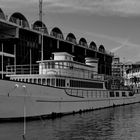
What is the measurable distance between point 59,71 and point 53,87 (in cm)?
567

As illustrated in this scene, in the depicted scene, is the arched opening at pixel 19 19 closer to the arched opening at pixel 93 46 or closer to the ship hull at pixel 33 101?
the ship hull at pixel 33 101

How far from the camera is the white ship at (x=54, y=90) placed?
32812mm

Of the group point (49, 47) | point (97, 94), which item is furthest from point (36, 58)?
point (97, 94)

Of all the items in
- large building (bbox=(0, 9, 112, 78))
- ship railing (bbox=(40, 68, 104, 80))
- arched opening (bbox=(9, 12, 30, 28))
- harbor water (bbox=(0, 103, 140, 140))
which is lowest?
harbor water (bbox=(0, 103, 140, 140))

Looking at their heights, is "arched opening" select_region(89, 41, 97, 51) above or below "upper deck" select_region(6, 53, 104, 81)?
above

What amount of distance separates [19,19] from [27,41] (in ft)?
16.0

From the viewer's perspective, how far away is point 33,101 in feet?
115

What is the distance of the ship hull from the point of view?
32.2m


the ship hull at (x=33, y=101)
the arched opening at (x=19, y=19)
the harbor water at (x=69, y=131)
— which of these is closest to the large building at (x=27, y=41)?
the arched opening at (x=19, y=19)

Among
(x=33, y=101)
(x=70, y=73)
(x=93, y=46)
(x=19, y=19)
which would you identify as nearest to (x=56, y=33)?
(x=19, y=19)

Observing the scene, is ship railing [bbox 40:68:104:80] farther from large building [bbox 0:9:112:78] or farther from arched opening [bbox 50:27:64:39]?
arched opening [bbox 50:27:64:39]

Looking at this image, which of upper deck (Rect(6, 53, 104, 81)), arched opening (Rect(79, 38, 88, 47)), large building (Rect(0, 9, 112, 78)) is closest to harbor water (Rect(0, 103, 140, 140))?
upper deck (Rect(6, 53, 104, 81))

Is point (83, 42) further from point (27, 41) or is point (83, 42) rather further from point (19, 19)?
point (19, 19)

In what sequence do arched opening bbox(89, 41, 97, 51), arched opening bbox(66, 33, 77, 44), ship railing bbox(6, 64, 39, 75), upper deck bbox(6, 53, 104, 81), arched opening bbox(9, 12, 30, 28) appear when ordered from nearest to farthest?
upper deck bbox(6, 53, 104, 81) < ship railing bbox(6, 64, 39, 75) < arched opening bbox(9, 12, 30, 28) < arched opening bbox(66, 33, 77, 44) < arched opening bbox(89, 41, 97, 51)
